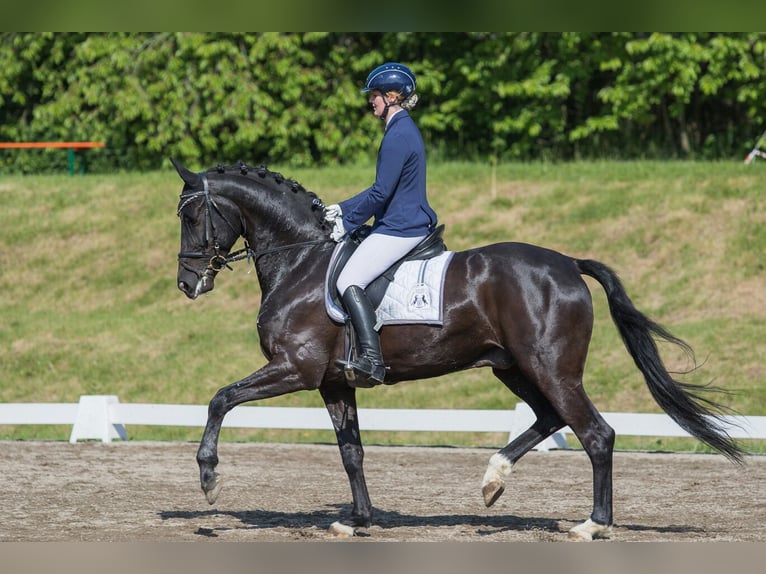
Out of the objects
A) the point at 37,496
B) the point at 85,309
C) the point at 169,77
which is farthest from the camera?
→ the point at 169,77

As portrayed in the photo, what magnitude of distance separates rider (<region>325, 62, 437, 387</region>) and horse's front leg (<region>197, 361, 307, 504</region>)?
0.34 m

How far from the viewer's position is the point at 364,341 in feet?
22.0

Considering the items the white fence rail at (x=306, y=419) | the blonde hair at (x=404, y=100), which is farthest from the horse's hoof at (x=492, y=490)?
the white fence rail at (x=306, y=419)

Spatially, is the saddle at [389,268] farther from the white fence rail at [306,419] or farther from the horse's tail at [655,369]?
the white fence rail at [306,419]

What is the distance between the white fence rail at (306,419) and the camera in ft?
37.3

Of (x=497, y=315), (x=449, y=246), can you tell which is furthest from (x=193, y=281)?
(x=449, y=246)

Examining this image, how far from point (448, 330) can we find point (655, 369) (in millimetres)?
1311

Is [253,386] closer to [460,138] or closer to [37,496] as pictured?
[37,496]

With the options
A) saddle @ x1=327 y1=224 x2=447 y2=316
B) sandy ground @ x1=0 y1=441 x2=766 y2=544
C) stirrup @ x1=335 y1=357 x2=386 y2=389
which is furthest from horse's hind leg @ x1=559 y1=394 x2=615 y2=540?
saddle @ x1=327 y1=224 x2=447 y2=316

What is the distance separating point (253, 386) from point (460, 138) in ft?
65.9

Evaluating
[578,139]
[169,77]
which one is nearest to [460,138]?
[578,139]

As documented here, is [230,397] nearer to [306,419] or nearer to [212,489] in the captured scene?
[212,489]

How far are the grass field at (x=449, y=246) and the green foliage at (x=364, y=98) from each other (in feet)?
8.65
